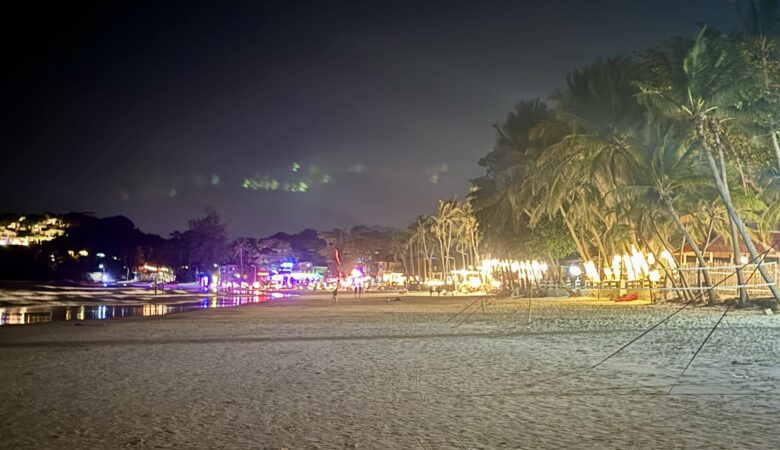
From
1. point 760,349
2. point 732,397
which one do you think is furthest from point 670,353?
point 732,397

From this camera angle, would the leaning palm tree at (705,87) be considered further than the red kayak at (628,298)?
No

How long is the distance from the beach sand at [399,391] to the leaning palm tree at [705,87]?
8169 mm

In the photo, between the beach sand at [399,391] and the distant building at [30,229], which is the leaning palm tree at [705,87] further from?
the distant building at [30,229]

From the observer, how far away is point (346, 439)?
19.6ft

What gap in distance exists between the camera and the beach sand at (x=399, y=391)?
239 inches

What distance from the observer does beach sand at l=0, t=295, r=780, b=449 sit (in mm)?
6059

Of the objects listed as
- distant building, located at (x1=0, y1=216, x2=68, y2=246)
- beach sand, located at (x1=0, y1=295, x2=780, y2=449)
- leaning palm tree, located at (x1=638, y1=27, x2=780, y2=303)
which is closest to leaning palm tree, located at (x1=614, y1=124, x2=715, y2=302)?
leaning palm tree, located at (x1=638, y1=27, x2=780, y2=303)

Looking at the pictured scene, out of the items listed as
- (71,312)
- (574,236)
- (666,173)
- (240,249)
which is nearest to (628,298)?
(574,236)

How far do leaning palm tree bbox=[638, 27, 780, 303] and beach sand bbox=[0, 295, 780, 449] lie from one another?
322 inches

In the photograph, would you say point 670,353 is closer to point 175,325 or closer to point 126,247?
point 175,325

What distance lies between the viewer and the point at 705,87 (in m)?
21.4

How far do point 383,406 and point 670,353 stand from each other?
22.2ft

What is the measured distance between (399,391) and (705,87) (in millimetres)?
17816

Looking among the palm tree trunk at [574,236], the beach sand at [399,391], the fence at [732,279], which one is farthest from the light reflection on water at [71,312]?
the fence at [732,279]
